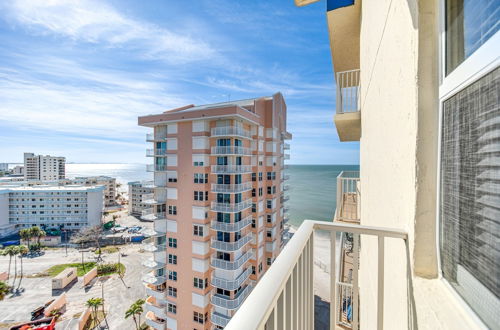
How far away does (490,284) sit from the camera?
502 mm

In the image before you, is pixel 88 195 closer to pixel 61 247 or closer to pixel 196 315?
pixel 61 247

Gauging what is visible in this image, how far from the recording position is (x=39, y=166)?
52.1m

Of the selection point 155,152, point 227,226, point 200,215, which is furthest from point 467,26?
point 155,152

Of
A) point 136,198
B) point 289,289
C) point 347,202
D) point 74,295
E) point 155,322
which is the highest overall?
point 289,289

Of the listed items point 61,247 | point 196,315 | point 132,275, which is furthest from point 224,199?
point 61,247

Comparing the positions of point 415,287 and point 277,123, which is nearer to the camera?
point 415,287

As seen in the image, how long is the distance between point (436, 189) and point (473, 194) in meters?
0.22

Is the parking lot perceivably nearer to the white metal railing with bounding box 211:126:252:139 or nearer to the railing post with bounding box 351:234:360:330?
the white metal railing with bounding box 211:126:252:139

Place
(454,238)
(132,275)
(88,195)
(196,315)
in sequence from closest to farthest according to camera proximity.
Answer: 1. (454,238)
2. (196,315)
3. (132,275)
4. (88,195)

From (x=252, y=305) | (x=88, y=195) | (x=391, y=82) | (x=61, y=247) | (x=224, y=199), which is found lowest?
(x=61, y=247)

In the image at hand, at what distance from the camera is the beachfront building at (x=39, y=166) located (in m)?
51.8

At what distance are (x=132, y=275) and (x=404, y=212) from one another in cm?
2277

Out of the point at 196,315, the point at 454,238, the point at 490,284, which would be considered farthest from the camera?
the point at 196,315

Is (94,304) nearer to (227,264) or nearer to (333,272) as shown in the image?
(227,264)
